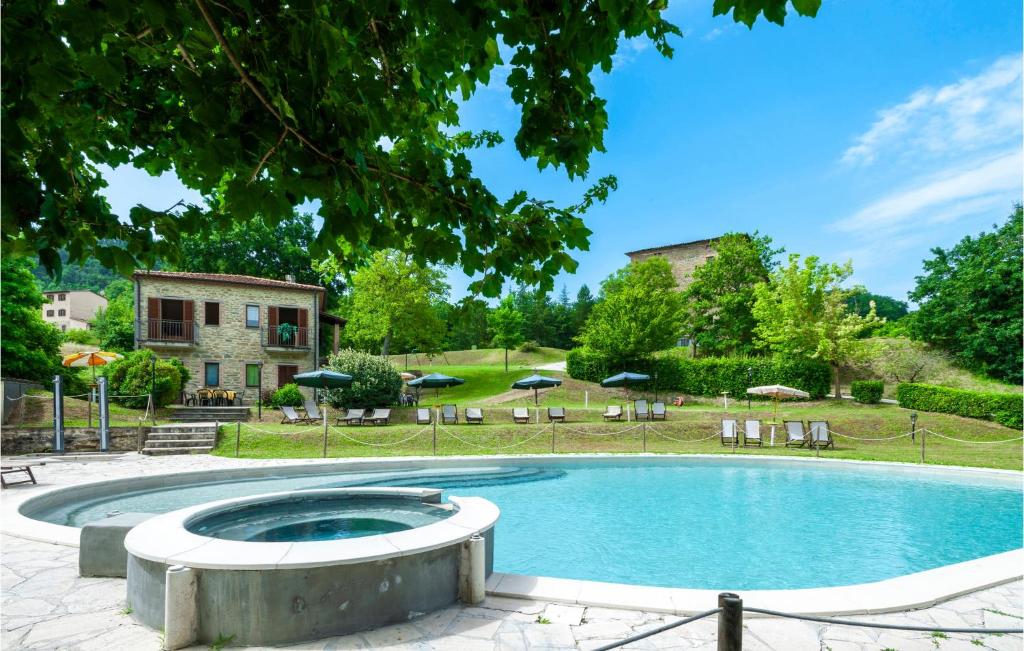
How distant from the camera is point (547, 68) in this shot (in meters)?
2.88

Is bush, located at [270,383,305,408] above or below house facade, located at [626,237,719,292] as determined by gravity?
below

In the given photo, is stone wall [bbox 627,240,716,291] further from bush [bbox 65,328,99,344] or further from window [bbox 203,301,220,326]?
bush [bbox 65,328,99,344]

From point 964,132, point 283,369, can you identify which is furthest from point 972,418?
point 283,369

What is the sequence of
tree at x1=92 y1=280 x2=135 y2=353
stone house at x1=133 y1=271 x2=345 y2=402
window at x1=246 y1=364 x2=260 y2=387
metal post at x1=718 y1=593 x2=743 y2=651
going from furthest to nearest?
tree at x1=92 y1=280 x2=135 y2=353 < window at x1=246 y1=364 x2=260 y2=387 < stone house at x1=133 y1=271 x2=345 y2=402 < metal post at x1=718 y1=593 x2=743 y2=651

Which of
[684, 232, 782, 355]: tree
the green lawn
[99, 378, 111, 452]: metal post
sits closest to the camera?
[99, 378, 111, 452]: metal post

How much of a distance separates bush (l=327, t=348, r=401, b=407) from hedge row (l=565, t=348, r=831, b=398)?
1336 cm

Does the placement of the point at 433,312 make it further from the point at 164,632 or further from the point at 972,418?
the point at 164,632

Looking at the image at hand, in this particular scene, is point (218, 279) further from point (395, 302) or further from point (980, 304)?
point (980, 304)

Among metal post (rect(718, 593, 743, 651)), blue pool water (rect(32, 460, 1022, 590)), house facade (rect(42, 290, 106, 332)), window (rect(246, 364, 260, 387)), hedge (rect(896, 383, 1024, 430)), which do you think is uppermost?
house facade (rect(42, 290, 106, 332))

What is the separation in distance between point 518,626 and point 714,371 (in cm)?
2788

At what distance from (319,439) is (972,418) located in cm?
2514

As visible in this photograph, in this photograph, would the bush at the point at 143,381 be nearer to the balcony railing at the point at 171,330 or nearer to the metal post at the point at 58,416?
the balcony railing at the point at 171,330

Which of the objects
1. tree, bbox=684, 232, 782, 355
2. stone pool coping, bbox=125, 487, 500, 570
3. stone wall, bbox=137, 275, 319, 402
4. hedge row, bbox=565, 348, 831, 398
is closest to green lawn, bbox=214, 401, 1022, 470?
hedge row, bbox=565, 348, 831, 398

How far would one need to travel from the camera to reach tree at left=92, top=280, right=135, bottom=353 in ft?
127
